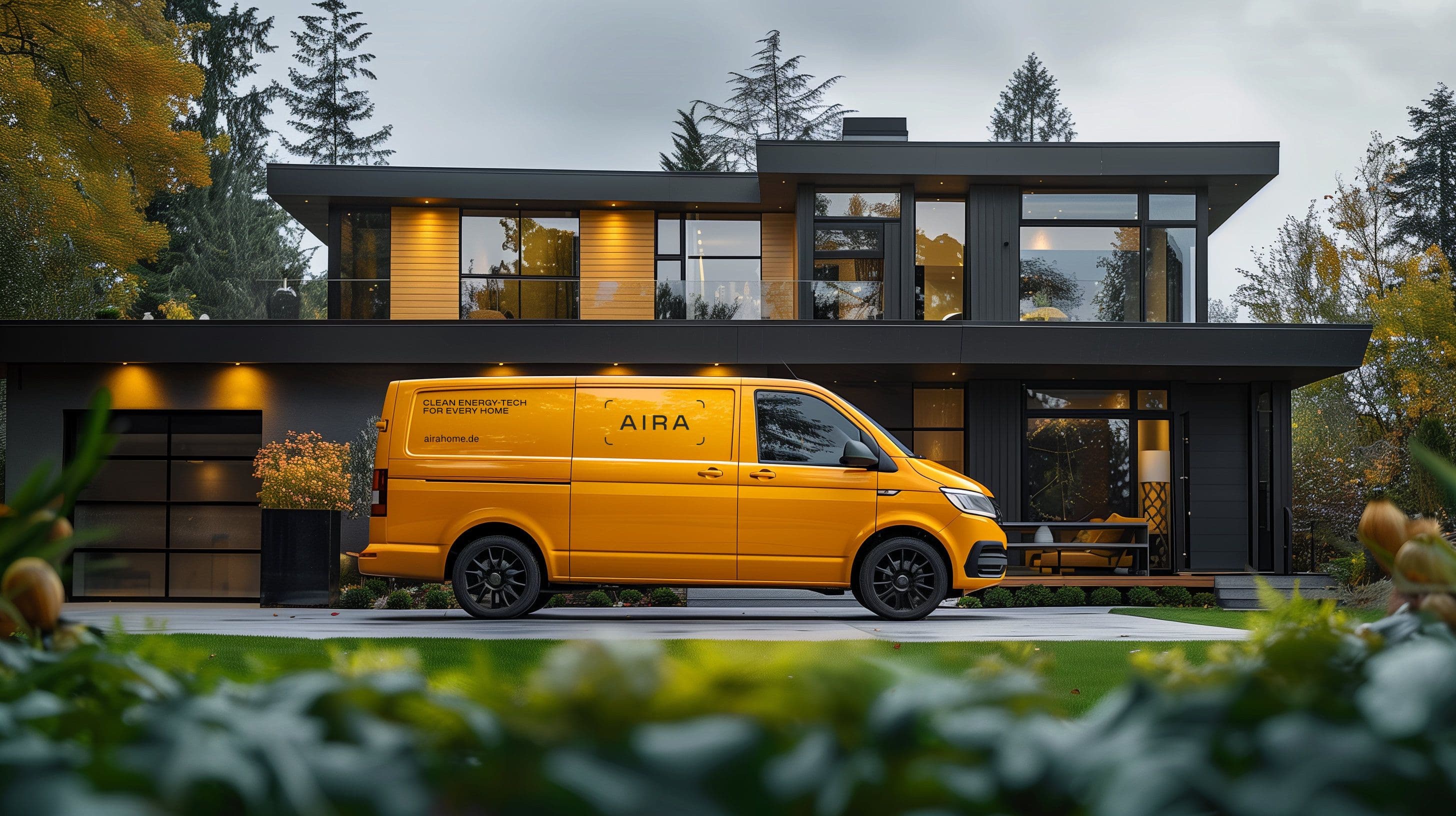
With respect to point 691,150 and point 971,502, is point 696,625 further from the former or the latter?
point 691,150

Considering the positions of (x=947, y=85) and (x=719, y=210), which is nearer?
(x=719, y=210)

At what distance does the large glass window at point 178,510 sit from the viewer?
17688 millimetres

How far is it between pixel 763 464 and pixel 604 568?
178 cm

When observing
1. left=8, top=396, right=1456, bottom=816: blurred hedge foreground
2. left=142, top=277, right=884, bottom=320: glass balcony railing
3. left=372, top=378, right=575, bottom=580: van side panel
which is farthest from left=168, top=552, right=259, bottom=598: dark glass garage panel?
left=8, top=396, right=1456, bottom=816: blurred hedge foreground

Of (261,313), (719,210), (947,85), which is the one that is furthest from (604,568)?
(947,85)

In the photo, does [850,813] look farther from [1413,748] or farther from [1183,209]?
[1183,209]

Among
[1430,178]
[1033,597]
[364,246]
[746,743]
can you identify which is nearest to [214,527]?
[364,246]

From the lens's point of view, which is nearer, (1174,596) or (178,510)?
(1174,596)

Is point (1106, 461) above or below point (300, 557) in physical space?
above

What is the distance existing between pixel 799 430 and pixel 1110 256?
430 inches

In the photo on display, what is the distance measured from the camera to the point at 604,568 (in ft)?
32.8

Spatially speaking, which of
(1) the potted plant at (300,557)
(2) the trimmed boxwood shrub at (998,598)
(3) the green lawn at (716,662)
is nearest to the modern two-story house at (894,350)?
(2) the trimmed boxwood shrub at (998,598)

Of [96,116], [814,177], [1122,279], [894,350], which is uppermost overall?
[96,116]

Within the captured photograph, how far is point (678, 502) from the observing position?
32.6 feet
